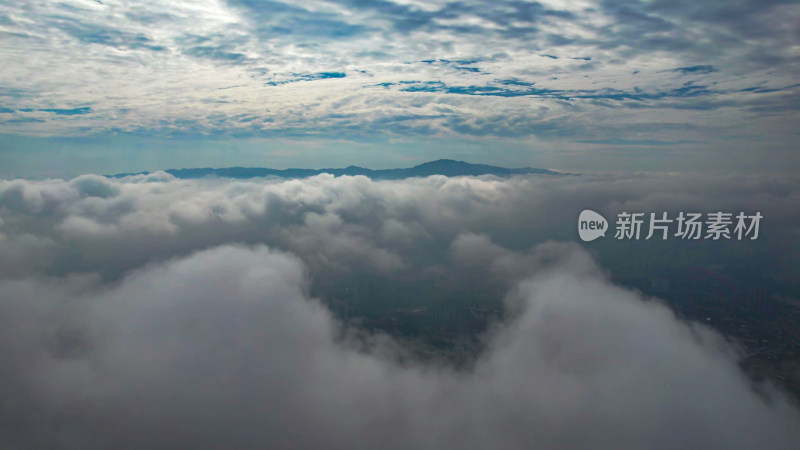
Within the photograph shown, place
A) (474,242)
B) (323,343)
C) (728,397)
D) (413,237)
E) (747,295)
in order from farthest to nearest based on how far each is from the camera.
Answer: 1. (413,237)
2. (474,242)
3. (747,295)
4. (323,343)
5. (728,397)

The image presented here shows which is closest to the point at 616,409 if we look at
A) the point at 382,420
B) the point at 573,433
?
the point at 573,433

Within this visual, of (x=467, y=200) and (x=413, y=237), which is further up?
(x=467, y=200)

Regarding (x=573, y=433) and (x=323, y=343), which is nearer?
(x=573, y=433)

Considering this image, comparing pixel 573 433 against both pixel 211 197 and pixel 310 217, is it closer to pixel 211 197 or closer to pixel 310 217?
pixel 310 217

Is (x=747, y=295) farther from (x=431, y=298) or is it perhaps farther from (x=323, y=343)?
(x=323, y=343)

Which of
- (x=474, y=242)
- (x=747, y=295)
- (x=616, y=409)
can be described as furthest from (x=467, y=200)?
(x=616, y=409)

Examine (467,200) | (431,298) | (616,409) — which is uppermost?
(467,200)

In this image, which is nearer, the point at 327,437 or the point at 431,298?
the point at 327,437

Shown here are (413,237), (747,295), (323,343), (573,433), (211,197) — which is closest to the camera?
(573,433)

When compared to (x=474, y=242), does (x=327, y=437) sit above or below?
below
